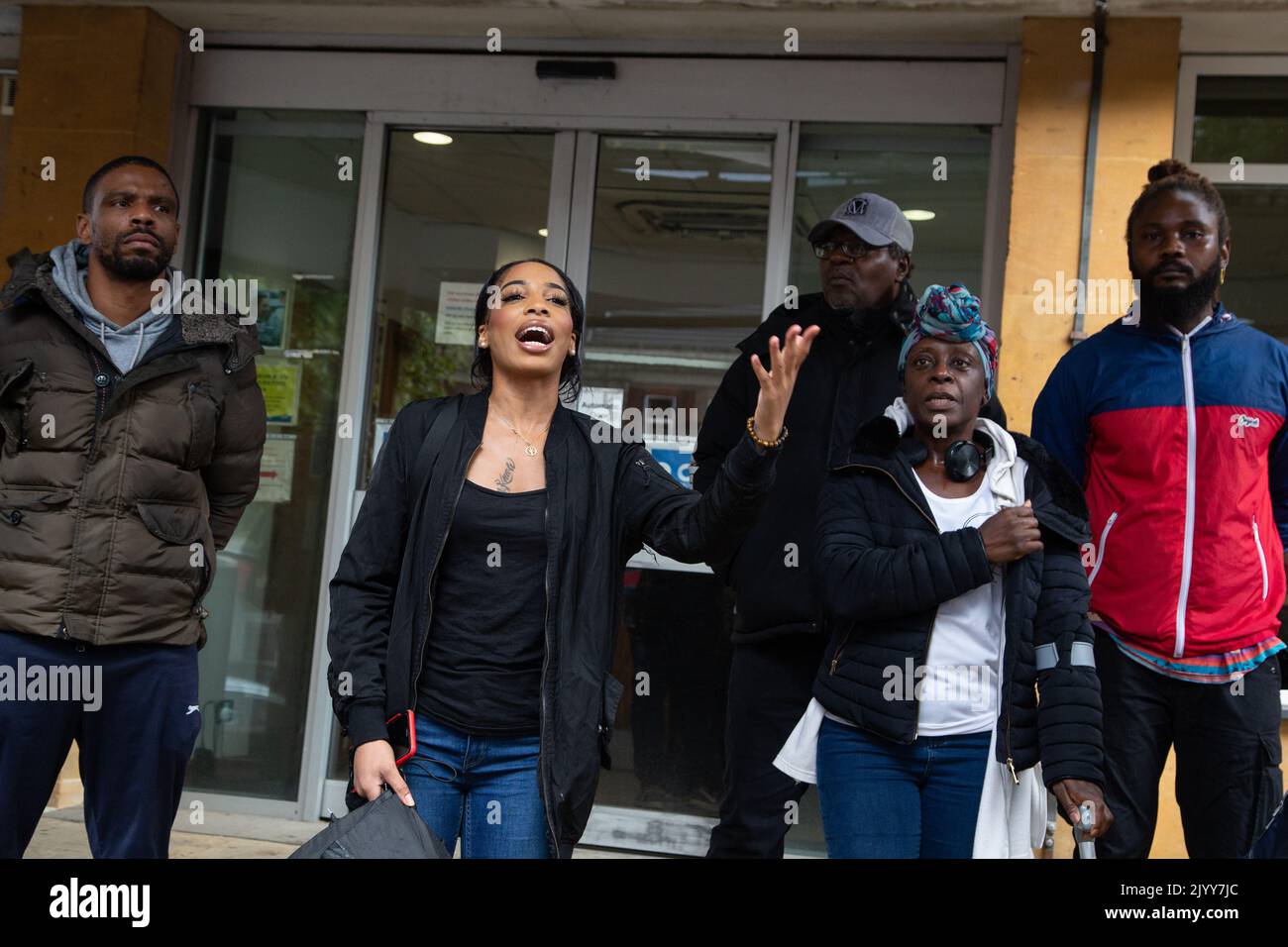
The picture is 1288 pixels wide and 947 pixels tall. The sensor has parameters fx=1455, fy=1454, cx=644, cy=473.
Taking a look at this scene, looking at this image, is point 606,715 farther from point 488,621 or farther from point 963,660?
point 963,660

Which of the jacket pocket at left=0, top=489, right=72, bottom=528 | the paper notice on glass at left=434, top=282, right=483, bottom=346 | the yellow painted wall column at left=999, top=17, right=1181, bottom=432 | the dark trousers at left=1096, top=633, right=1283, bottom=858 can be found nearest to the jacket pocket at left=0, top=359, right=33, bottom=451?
the jacket pocket at left=0, top=489, right=72, bottom=528

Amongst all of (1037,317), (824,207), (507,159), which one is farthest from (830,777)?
(507,159)

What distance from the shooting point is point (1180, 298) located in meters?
4.11

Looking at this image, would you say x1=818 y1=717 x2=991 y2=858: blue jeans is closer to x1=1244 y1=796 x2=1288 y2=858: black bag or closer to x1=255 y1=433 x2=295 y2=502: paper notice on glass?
x1=1244 y1=796 x2=1288 y2=858: black bag

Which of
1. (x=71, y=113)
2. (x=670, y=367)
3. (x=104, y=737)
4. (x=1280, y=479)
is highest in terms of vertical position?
(x=71, y=113)

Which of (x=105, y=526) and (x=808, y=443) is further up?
(x=808, y=443)

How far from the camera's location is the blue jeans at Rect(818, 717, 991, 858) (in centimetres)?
338

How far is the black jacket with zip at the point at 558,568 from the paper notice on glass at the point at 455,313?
11.2ft

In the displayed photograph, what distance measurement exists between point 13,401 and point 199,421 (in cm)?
50

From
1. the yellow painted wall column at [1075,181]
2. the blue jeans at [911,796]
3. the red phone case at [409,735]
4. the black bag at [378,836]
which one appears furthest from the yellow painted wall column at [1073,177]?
the black bag at [378,836]

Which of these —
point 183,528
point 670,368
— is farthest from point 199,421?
point 670,368

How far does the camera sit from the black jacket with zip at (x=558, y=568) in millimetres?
3146
